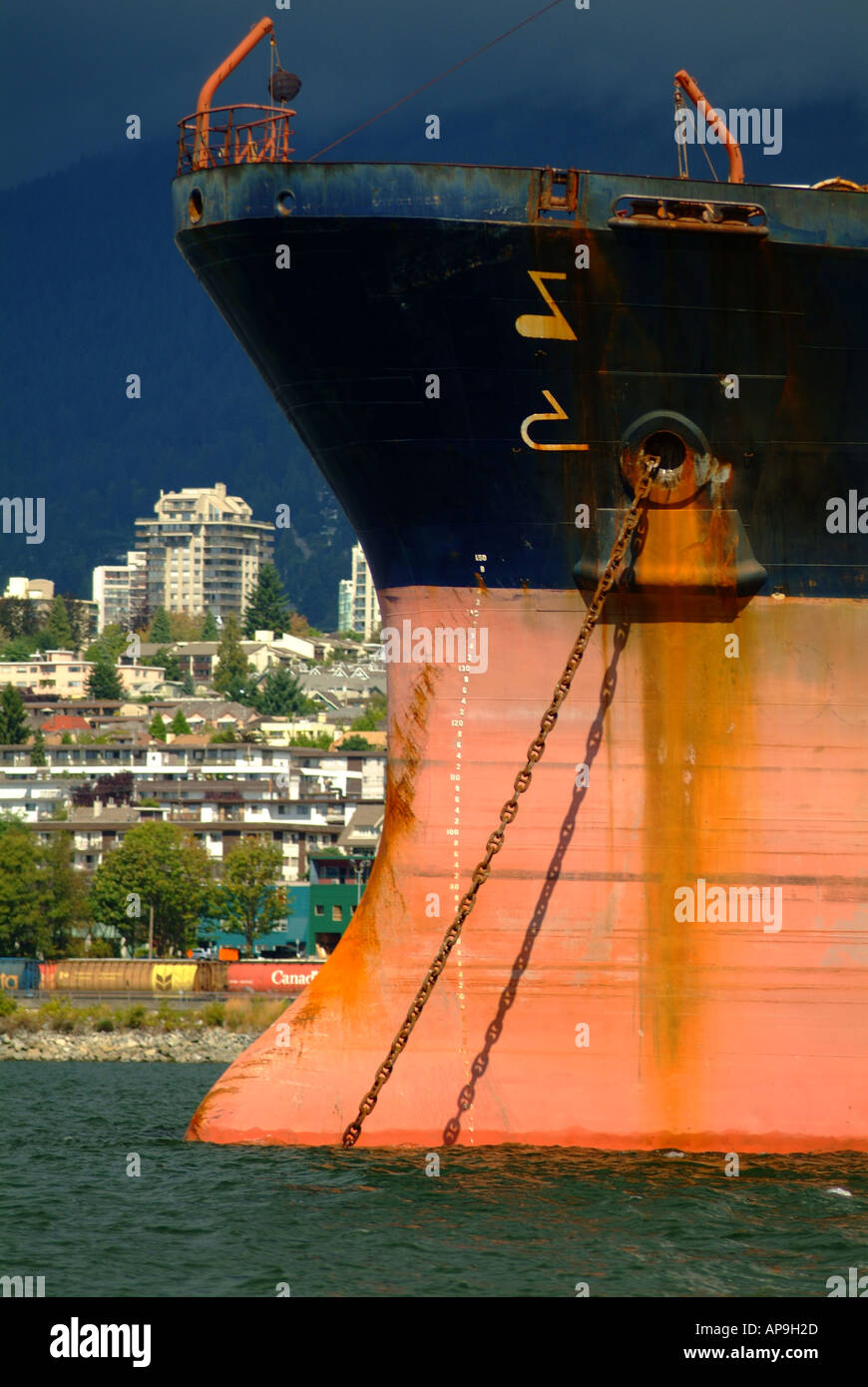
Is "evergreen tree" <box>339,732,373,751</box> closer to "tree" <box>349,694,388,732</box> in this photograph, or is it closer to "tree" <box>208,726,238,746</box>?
"tree" <box>208,726,238,746</box>

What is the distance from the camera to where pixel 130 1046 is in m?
53.4

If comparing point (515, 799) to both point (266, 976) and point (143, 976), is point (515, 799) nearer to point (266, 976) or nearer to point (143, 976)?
point (266, 976)

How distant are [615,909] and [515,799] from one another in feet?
4.95

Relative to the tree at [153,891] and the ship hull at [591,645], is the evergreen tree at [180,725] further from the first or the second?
the ship hull at [591,645]

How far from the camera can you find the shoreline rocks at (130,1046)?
171 ft

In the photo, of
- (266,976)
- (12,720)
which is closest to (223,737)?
(12,720)

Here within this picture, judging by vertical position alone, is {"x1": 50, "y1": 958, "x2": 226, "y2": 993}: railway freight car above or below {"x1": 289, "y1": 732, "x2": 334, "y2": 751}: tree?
below

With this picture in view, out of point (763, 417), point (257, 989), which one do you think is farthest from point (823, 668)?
point (257, 989)

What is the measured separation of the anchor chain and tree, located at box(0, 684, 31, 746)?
13870cm

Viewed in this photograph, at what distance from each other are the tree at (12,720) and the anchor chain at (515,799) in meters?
139

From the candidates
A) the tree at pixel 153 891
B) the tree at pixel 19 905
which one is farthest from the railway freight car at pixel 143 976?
the tree at pixel 153 891

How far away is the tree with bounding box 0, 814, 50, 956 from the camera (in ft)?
262

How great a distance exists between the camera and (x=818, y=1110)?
1719 centimetres

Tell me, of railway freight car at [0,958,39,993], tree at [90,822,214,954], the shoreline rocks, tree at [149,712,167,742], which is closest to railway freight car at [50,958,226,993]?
railway freight car at [0,958,39,993]
